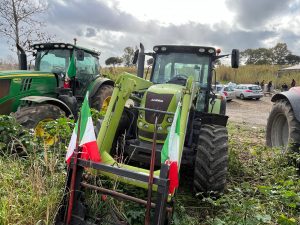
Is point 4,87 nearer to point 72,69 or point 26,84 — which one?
point 26,84

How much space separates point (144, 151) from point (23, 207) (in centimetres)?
157

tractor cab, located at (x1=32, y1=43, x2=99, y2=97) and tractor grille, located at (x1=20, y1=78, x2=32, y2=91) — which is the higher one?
tractor cab, located at (x1=32, y1=43, x2=99, y2=97)

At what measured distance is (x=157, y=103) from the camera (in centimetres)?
427

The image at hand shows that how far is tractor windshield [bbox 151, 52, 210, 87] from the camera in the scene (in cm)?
552

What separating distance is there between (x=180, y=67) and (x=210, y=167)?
2126 millimetres

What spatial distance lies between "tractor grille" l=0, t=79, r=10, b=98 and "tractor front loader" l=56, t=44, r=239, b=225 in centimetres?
295

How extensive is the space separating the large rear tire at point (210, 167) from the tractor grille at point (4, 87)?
4.23 m

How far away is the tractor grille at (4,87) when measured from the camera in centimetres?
640

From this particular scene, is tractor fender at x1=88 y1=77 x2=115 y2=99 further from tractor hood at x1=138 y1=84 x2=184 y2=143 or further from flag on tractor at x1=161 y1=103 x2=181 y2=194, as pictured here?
flag on tractor at x1=161 y1=103 x2=181 y2=194

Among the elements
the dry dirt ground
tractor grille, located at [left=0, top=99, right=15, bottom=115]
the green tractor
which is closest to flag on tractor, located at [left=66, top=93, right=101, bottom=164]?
the green tractor

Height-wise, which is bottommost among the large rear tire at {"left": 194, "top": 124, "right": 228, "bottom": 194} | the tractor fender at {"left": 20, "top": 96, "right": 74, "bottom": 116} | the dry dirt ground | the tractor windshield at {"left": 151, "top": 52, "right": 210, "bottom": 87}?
the dry dirt ground

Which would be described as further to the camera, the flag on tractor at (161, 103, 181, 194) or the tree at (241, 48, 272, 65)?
the tree at (241, 48, 272, 65)

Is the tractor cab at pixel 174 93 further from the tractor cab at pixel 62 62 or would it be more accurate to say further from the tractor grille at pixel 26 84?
the tractor grille at pixel 26 84

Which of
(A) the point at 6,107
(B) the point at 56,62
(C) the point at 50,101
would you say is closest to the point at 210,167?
(C) the point at 50,101
